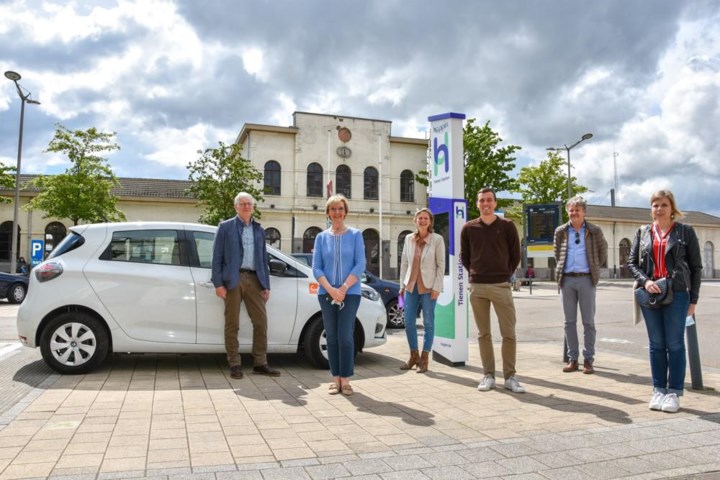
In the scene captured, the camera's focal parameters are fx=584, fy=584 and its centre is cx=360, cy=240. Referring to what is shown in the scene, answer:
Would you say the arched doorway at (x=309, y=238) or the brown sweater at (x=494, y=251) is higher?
the arched doorway at (x=309, y=238)

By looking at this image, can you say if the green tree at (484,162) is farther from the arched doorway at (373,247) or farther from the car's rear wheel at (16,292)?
the car's rear wheel at (16,292)

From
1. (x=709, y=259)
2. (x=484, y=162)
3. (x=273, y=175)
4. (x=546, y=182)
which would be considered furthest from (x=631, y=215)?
(x=273, y=175)

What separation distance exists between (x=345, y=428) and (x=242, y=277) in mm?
2525

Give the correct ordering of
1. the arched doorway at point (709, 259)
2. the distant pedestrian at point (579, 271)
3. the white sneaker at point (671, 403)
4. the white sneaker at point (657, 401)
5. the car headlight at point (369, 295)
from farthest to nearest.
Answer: the arched doorway at point (709, 259) → the car headlight at point (369, 295) → the distant pedestrian at point (579, 271) → the white sneaker at point (657, 401) → the white sneaker at point (671, 403)

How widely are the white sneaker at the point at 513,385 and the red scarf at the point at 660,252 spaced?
5.41 feet

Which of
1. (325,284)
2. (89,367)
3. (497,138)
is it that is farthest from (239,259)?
(497,138)

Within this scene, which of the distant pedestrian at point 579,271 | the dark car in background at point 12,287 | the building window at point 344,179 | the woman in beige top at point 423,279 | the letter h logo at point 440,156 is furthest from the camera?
the building window at point 344,179

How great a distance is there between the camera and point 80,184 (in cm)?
2906

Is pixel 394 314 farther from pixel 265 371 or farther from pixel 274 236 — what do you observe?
pixel 274 236

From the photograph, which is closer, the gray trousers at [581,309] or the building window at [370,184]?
the gray trousers at [581,309]

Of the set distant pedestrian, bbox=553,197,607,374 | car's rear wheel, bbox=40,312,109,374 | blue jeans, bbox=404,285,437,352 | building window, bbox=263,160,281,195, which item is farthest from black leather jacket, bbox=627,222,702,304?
building window, bbox=263,160,281,195

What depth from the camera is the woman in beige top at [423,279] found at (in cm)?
697

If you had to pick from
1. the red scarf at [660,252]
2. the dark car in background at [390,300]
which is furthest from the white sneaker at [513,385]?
the dark car in background at [390,300]

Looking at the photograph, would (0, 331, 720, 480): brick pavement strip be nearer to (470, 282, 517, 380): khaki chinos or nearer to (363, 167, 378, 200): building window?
(470, 282, 517, 380): khaki chinos
